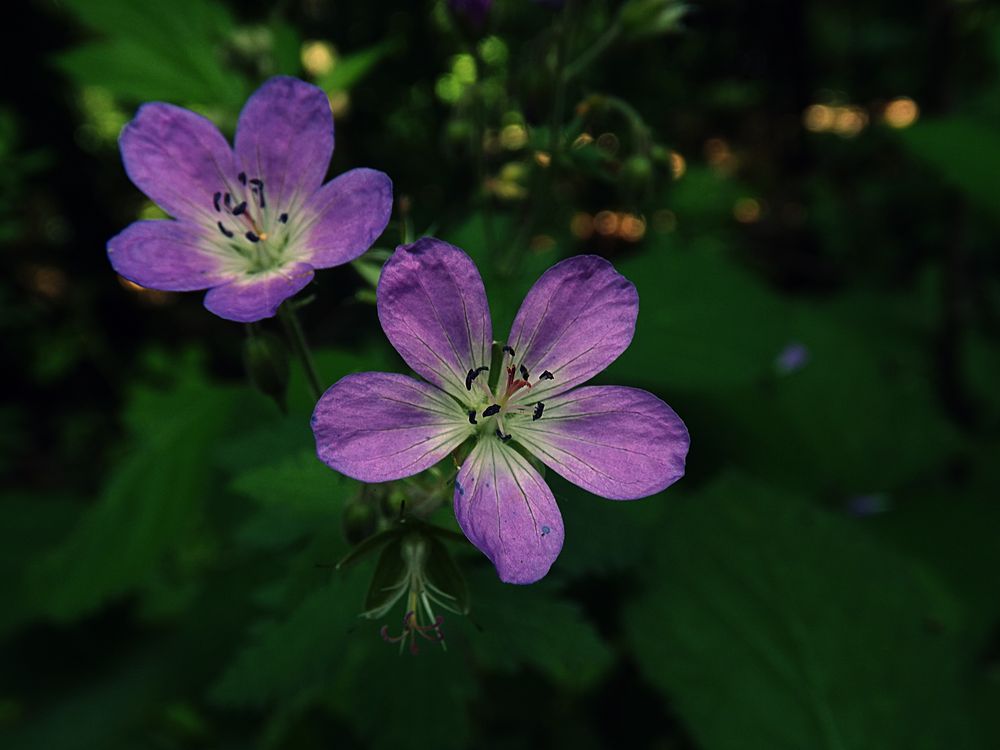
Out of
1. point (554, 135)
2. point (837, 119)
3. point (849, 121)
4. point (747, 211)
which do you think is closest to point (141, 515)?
point (554, 135)

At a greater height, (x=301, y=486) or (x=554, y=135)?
(x=554, y=135)

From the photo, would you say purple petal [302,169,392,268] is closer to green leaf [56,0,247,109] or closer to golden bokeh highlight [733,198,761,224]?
green leaf [56,0,247,109]

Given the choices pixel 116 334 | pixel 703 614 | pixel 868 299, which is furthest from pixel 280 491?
pixel 868 299

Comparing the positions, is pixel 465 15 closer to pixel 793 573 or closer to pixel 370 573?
pixel 370 573

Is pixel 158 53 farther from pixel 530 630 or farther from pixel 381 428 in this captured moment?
pixel 530 630

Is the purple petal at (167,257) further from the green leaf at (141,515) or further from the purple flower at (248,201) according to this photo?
the green leaf at (141,515)

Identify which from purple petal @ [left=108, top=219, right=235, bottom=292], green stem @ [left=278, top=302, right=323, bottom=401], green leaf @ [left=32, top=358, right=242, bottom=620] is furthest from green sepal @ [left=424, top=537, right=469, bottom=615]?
green leaf @ [left=32, top=358, right=242, bottom=620]

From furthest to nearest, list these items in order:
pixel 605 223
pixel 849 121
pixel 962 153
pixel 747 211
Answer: pixel 849 121 < pixel 747 211 < pixel 605 223 < pixel 962 153
